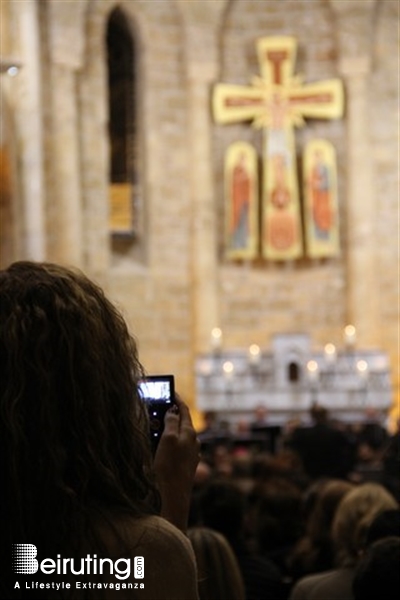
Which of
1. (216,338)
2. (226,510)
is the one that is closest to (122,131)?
(216,338)

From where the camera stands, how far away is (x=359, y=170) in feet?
61.4

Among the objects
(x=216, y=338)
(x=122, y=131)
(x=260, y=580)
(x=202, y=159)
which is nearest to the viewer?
(x=260, y=580)

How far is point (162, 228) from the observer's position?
61.9 ft

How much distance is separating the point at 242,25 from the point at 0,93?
419 cm

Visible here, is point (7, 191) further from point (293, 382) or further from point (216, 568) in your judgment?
point (216, 568)

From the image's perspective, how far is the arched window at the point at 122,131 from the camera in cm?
1914

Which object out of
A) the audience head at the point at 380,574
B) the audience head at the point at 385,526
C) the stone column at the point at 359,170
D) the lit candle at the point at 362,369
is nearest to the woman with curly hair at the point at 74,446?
the audience head at the point at 380,574

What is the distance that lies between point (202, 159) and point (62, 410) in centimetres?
1721

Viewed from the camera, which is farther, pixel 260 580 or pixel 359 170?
pixel 359 170

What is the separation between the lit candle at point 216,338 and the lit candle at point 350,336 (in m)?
1.64

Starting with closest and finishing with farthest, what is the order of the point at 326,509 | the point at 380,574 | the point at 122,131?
the point at 380,574, the point at 326,509, the point at 122,131

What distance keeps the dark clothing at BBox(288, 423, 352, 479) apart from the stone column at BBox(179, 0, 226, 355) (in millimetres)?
9408

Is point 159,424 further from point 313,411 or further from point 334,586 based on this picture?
point 313,411

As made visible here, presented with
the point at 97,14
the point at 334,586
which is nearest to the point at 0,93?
the point at 97,14
